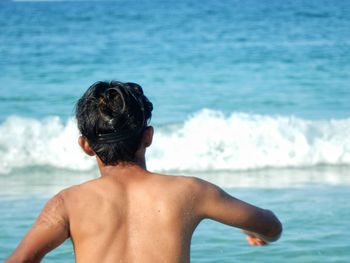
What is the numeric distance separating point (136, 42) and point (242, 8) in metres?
10.5

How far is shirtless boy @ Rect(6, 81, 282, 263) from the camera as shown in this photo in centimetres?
240

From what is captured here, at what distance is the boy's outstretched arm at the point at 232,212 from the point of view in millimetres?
2508

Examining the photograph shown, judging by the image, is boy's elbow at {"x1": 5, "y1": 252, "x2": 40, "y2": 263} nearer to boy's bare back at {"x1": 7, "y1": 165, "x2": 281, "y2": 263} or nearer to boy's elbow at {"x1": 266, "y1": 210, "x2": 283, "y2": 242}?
boy's bare back at {"x1": 7, "y1": 165, "x2": 281, "y2": 263}

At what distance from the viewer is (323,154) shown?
9.69 m

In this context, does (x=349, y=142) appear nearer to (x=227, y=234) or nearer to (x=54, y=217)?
(x=227, y=234)

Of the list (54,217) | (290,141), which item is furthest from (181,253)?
(290,141)

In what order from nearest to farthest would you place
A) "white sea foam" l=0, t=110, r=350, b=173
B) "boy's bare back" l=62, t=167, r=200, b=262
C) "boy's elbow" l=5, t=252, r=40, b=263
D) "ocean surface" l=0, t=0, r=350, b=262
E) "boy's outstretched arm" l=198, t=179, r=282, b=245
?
"boy's elbow" l=5, t=252, r=40, b=263
"boy's bare back" l=62, t=167, r=200, b=262
"boy's outstretched arm" l=198, t=179, r=282, b=245
"ocean surface" l=0, t=0, r=350, b=262
"white sea foam" l=0, t=110, r=350, b=173

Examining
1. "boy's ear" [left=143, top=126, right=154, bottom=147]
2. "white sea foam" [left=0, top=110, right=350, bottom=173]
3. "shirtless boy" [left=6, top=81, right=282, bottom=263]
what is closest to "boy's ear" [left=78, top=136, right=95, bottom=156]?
"shirtless boy" [left=6, top=81, right=282, bottom=263]

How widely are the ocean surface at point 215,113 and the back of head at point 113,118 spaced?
11.1 ft

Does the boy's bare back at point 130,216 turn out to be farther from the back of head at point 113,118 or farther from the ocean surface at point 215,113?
the ocean surface at point 215,113

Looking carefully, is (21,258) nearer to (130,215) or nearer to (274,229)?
(130,215)

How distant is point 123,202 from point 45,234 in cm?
21

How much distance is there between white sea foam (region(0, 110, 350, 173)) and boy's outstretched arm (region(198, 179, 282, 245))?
6750 millimetres

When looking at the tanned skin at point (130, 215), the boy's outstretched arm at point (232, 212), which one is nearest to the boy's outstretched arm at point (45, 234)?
the tanned skin at point (130, 215)
